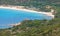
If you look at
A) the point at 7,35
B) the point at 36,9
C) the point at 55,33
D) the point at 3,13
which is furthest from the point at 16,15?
→ the point at 55,33

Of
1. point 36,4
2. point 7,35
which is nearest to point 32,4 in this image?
point 36,4

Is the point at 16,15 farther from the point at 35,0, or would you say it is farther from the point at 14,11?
the point at 35,0

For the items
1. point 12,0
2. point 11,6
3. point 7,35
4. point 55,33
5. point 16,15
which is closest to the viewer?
point 55,33

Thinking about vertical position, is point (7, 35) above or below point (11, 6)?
above

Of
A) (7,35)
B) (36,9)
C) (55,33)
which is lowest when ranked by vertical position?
(36,9)

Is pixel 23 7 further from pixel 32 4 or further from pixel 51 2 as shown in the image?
pixel 51 2

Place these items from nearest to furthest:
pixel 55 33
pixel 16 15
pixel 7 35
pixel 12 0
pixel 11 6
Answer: pixel 55 33
pixel 7 35
pixel 16 15
pixel 11 6
pixel 12 0

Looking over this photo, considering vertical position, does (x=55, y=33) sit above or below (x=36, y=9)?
above

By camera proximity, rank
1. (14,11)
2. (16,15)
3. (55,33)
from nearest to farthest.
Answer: (55,33), (16,15), (14,11)

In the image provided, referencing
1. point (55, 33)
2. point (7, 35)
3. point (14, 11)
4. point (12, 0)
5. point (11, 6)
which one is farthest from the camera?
point (12, 0)

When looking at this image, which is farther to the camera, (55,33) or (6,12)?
(6,12)
